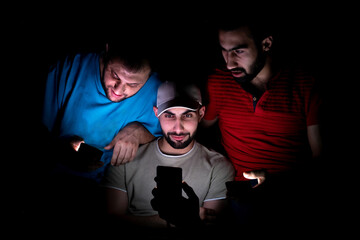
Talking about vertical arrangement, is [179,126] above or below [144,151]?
above

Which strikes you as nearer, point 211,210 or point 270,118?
point 211,210

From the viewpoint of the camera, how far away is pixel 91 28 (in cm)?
281

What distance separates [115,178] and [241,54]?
1.78m

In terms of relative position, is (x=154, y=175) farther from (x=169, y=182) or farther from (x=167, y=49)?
(x=167, y=49)

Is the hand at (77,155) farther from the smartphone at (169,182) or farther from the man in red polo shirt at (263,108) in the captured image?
the man in red polo shirt at (263,108)

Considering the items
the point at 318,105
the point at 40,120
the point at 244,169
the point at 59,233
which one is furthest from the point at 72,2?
the point at 318,105

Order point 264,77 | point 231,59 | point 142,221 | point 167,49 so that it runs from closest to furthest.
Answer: point 142,221 → point 231,59 → point 264,77 → point 167,49

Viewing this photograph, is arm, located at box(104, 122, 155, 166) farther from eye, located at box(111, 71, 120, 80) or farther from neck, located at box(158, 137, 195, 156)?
eye, located at box(111, 71, 120, 80)

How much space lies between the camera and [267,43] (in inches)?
86.4

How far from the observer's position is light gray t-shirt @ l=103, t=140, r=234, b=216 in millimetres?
2158

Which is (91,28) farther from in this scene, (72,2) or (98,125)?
(98,125)

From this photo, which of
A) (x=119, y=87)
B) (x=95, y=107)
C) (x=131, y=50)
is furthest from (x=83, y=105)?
(x=131, y=50)

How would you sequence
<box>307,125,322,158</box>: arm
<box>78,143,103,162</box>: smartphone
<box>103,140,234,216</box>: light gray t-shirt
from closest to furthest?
1. <box>78,143,103,162</box>: smartphone
2. <box>307,125,322,158</box>: arm
3. <box>103,140,234,216</box>: light gray t-shirt

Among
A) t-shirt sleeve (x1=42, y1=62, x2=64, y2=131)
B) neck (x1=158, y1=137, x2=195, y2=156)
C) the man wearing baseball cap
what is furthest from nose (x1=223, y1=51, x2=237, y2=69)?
t-shirt sleeve (x1=42, y1=62, x2=64, y2=131)
